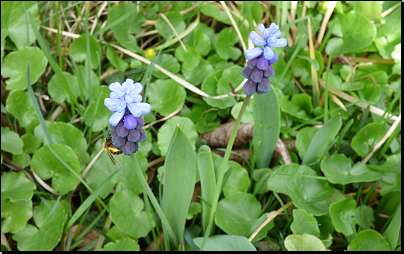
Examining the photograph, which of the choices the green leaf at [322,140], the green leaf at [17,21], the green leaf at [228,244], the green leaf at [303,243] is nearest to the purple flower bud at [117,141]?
the green leaf at [228,244]

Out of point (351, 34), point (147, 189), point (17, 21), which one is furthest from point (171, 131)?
point (351, 34)

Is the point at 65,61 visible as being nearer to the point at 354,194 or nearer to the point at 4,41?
the point at 4,41

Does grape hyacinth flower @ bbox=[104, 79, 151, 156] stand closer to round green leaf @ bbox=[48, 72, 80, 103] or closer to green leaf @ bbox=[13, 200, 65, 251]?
green leaf @ bbox=[13, 200, 65, 251]

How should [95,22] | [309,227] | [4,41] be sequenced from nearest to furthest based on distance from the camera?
[309,227] < [4,41] < [95,22]

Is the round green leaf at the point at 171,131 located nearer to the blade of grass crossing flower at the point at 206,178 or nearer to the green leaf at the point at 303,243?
the blade of grass crossing flower at the point at 206,178

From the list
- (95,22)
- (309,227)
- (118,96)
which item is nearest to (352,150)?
(309,227)

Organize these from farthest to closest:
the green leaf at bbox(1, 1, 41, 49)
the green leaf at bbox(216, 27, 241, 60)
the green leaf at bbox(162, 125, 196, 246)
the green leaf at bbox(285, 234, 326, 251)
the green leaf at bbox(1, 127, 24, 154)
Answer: the green leaf at bbox(216, 27, 241, 60) < the green leaf at bbox(1, 1, 41, 49) < the green leaf at bbox(1, 127, 24, 154) < the green leaf at bbox(285, 234, 326, 251) < the green leaf at bbox(162, 125, 196, 246)

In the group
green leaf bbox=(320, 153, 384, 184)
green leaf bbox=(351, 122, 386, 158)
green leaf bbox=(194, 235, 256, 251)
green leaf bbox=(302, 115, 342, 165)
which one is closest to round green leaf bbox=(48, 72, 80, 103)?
green leaf bbox=(194, 235, 256, 251)
